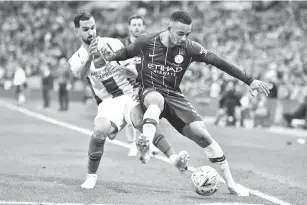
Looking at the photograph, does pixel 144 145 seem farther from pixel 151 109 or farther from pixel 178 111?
pixel 178 111

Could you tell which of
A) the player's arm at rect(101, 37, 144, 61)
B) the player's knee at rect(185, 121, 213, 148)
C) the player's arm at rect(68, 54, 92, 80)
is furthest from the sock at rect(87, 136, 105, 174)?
the player's knee at rect(185, 121, 213, 148)

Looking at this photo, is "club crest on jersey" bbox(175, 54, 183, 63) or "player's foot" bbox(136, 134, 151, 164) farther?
"club crest on jersey" bbox(175, 54, 183, 63)

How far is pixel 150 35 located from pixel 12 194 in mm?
2371

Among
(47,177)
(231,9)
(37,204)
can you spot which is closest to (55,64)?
(231,9)

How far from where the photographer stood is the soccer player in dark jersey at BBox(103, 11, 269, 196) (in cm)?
681

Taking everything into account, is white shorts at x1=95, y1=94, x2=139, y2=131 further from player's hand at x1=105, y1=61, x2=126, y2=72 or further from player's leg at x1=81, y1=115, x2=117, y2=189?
player's hand at x1=105, y1=61, x2=126, y2=72

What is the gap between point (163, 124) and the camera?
46.0 ft

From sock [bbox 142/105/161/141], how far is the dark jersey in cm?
42

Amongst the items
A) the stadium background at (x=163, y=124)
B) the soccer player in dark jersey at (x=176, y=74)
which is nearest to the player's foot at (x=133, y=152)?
the stadium background at (x=163, y=124)

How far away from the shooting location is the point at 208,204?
246 inches

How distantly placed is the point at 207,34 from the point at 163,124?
17.1 meters

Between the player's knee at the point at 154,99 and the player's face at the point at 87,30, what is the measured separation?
116cm

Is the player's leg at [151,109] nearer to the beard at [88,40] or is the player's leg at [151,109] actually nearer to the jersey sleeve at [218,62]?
the jersey sleeve at [218,62]

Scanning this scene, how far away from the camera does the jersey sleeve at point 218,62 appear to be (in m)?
6.82
